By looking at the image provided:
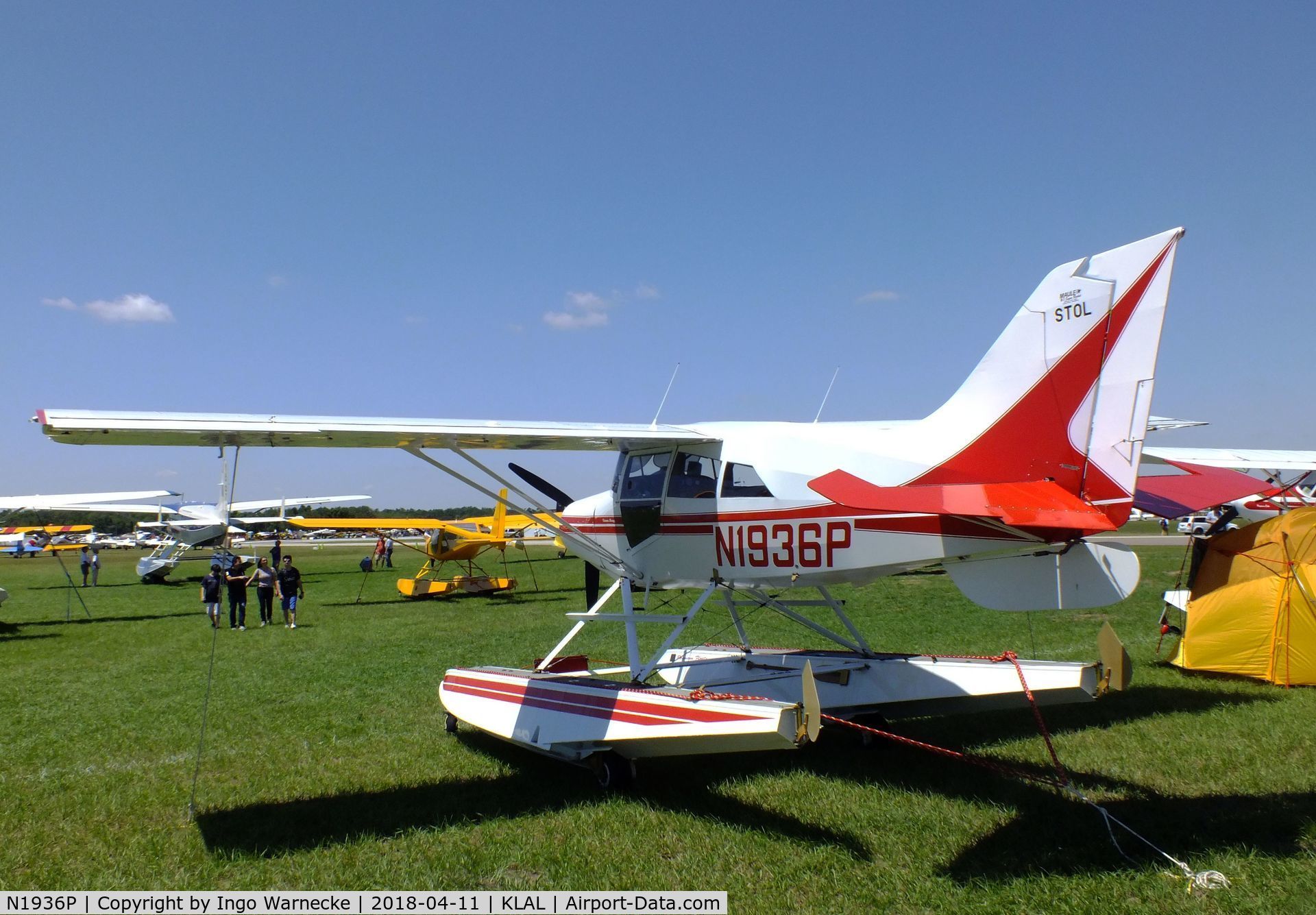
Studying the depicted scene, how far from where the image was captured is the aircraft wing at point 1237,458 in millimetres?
7742

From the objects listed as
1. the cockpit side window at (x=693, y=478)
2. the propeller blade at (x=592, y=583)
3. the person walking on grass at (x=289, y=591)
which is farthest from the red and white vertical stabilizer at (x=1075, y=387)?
the person walking on grass at (x=289, y=591)

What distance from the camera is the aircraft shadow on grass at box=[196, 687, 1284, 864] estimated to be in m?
4.73

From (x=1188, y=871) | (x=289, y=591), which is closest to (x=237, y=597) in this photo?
(x=289, y=591)

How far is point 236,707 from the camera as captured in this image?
29.1 ft

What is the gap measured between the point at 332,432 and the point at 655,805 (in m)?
3.58

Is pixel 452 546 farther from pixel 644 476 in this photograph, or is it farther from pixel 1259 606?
pixel 1259 606

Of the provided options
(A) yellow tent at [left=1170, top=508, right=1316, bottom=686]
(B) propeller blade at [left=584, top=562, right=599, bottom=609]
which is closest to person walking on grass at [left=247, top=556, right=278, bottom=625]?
(B) propeller blade at [left=584, top=562, right=599, bottom=609]

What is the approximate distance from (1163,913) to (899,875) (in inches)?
48.0

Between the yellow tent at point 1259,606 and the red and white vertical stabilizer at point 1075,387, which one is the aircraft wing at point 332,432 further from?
the yellow tent at point 1259,606

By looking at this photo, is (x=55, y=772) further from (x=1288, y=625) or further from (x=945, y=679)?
(x=1288, y=625)

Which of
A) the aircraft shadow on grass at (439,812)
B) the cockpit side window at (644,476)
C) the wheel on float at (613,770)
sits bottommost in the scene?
the aircraft shadow on grass at (439,812)

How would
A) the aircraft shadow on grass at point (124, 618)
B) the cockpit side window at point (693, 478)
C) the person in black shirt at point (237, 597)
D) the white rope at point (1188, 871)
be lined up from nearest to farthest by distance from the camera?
1. the white rope at point (1188, 871)
2. the cockpit side window at point (693, 478)
3. the person in black shirt at point (237, 597)
4. the aircraft shadow on grass at point (124, 618)

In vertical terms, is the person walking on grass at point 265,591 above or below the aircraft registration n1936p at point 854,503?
below

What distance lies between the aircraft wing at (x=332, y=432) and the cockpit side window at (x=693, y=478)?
0.18 m
